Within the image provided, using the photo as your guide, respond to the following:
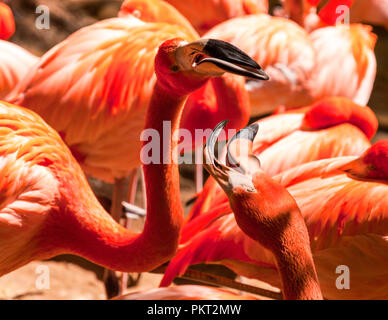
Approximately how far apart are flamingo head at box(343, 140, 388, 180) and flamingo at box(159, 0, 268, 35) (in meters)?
1.60

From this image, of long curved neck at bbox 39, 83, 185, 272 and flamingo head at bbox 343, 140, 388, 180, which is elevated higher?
flamingo head at bbox 343, 140, 388, 180

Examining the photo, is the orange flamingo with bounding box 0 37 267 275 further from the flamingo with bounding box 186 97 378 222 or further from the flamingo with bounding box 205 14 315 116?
the flamingo with bounding box 205 14 315 116

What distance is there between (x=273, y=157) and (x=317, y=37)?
3.21ft

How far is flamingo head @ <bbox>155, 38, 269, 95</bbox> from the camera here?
Result: 1.31m

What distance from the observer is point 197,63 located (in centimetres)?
138

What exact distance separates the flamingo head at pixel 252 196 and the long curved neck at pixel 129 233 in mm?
321

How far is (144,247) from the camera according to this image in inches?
62.6

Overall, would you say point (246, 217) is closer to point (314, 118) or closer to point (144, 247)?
point (144, 247)

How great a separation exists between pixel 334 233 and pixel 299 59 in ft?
4.11

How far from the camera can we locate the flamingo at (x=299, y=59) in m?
2.72

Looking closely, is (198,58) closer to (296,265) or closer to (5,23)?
(296,265)

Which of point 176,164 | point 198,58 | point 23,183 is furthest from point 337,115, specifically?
point 23,183

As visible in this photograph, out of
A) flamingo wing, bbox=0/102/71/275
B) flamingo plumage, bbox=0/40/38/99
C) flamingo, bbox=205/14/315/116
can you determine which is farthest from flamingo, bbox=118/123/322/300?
flamingo, bbox=205/14/315/116
